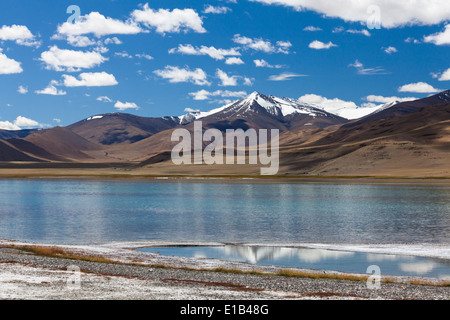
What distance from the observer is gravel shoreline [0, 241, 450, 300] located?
60.0 ft

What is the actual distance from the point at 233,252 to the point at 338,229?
1497cm

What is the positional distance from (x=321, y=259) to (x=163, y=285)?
42.9 ft

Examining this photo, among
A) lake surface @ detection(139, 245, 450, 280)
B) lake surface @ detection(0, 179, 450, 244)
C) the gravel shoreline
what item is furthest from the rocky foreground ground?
lake surface @ detection(0, 179, 450, 244)

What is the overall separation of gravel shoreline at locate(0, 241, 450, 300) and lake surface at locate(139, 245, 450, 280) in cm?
443

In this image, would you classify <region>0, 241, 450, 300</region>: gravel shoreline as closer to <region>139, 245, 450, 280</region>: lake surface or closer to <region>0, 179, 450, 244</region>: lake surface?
<region>139, 245, 450, 280</region>: lake surface

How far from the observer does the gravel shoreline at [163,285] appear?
720 inches

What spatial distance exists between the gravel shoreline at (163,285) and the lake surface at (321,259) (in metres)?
4.43

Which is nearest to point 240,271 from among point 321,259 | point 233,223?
point 321,259

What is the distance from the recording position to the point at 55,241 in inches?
1462

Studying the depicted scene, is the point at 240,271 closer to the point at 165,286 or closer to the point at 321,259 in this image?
the point at 165,286

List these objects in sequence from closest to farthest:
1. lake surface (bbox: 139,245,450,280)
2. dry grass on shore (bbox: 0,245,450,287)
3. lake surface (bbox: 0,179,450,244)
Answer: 1. dry grass on shore (bbox: 0,245,450,287)
2. lake surface (bbox: 139,245,450,280)
3. lake surface (bbox: 0,179,450,244)

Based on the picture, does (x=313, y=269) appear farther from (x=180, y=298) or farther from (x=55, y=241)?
(x=55, y=241)
